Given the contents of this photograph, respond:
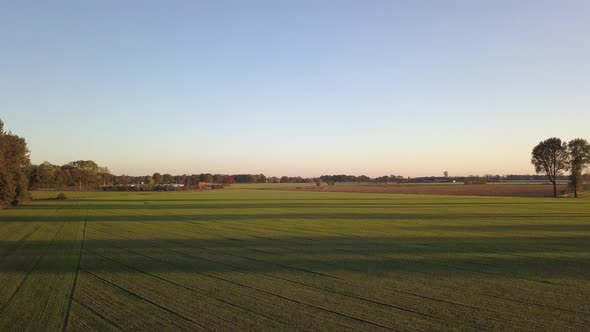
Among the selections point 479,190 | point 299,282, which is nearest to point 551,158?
point 479,190

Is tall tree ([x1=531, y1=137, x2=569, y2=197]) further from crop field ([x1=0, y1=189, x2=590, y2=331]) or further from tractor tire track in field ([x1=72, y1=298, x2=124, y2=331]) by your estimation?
tractor tire track in field ([x1=72, y1=298, x2=124, y2=331])

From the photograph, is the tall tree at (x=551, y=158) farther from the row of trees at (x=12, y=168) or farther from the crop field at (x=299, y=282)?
the row of trees at (x=12, y=168)

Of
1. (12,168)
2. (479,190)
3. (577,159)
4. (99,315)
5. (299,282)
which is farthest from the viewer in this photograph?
(479,190)

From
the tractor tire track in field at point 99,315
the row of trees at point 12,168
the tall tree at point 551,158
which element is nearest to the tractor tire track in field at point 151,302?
the tractor tire track in field at point 99,315

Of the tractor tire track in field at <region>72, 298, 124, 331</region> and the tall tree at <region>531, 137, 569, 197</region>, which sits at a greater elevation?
the tall tree at <region>531, 137, 569, 197</region>

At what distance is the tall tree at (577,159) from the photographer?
237ft

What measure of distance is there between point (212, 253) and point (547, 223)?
22458mm

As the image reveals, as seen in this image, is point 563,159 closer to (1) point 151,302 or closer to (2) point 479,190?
(2) point 479,190

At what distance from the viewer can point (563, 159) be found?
7431cm

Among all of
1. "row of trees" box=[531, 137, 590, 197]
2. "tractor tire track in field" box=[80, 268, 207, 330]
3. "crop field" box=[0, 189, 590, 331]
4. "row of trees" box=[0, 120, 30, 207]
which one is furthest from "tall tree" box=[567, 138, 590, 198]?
"row of trees" box=[0, 120, 30, 207]

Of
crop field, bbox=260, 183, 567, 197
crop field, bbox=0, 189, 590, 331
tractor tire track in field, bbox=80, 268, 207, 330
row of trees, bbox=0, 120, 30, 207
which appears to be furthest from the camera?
crop field, bbox=260, 183, 567, 197

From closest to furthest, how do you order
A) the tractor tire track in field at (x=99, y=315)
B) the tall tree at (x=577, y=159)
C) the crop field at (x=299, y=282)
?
1. the tractor tire track in field at (x=99, y=315)
2. the crop field at (x=299, y=282)
3. the tall tree at (x=577, y=159)

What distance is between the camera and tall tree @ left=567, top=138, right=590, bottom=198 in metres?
72.3

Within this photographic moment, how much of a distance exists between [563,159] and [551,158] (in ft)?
6.10
